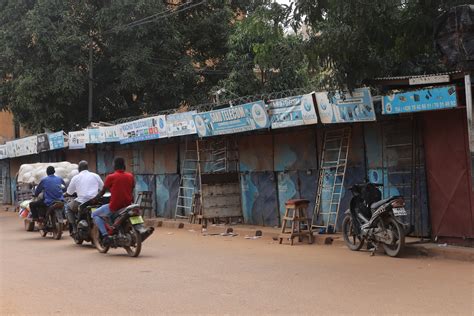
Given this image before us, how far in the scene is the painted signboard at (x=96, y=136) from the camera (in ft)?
65.5

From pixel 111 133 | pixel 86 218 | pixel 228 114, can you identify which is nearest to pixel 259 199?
pixel 228 114

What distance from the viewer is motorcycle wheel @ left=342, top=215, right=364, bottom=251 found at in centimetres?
1033

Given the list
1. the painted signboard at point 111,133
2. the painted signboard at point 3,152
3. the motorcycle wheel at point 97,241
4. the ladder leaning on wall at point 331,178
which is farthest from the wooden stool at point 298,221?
the painted signboard at point 3,152

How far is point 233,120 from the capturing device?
13.9 m

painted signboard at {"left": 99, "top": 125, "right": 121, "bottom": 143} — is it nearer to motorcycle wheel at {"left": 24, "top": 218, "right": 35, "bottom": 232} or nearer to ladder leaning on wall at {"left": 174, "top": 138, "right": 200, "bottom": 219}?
ladder leaning on wall at {"left": 174, "top": 138, "right": 200, "bottom": 219}

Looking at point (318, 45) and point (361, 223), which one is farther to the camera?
point (361, 223)

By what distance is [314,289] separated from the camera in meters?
7.06

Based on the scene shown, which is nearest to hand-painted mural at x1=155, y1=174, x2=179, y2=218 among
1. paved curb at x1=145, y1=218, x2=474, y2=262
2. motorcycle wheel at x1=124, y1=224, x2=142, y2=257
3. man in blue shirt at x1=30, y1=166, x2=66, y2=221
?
paved curb at x1=145, y1=218, x2=474, y2=262

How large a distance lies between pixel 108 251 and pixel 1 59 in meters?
16.2

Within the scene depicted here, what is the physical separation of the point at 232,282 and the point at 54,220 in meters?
7.63

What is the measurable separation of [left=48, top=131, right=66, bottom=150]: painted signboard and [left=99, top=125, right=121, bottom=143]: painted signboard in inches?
136

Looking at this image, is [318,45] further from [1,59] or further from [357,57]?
[1,59]

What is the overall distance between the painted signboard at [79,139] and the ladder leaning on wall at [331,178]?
36.5 feet

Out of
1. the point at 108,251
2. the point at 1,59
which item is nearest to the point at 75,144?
the point at 1,59
